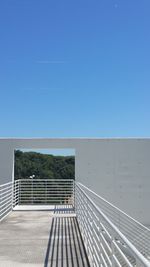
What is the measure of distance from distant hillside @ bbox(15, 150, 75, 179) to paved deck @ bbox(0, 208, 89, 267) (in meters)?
9.82

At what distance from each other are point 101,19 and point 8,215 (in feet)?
18.3

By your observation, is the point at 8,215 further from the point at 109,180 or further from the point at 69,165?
the point at 69,165

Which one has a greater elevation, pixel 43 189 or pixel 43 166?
pixel 43 166

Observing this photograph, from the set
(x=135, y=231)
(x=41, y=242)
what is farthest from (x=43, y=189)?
(x=41, y=242)

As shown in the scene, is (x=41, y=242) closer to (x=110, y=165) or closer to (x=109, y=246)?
(x=109, y=246)

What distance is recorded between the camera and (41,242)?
5.77 meters

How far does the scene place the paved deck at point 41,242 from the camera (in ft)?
15.1

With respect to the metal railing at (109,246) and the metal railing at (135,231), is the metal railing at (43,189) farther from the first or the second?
the metal railing at (109,246)

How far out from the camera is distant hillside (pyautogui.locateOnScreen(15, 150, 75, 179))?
18.8m

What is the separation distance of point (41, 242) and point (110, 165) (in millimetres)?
5090

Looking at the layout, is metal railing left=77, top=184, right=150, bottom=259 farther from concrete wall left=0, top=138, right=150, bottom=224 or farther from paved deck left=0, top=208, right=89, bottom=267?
concrete wall left=0, top=138, right=150, bottom=224

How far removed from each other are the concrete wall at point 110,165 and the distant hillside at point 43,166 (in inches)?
294

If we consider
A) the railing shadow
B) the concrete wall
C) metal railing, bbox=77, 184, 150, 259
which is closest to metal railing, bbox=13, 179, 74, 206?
the concrete wall

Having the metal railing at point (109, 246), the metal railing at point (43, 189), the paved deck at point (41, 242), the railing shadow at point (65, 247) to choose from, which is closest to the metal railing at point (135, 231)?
the paved deck at point (41, 242)
